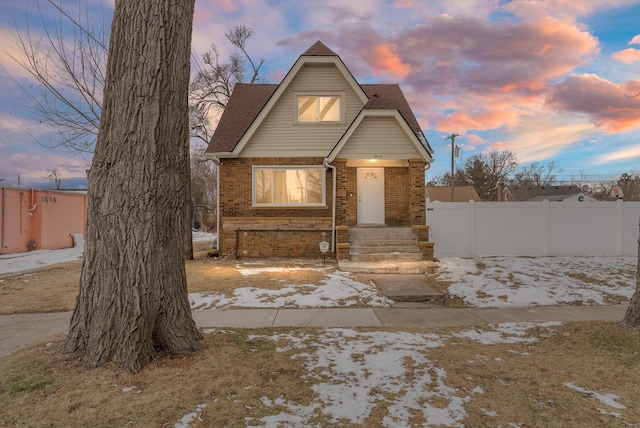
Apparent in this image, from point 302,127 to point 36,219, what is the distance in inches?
561

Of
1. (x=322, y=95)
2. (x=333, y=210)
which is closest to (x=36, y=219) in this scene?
(x=333, y=210)

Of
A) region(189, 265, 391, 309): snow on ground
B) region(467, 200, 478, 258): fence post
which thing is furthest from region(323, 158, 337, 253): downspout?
Answer: region(467, 200, 478, 258): fence post

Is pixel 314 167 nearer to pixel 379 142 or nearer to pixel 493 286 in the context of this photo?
pixel 379 142

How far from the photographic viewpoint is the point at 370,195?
13.7m

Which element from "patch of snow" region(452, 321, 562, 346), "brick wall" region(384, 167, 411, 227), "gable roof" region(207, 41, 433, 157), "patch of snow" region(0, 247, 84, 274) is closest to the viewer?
"patch of snow" region(452, 321, 562, 346)

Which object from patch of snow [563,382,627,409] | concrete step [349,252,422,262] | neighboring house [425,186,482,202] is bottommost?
patch of snow [563,382,627,409]

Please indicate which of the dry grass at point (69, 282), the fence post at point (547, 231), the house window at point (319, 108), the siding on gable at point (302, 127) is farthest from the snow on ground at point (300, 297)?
the fence post at point (547, 231)

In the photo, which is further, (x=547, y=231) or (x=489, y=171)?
(x=489, y=171)

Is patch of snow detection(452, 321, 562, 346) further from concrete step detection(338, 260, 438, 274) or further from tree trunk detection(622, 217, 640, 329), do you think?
concrete step detection(338, 260, 438, 274)

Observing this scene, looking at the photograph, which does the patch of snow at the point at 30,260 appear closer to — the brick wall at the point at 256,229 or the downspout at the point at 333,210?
the brick wall at the point at 256,229

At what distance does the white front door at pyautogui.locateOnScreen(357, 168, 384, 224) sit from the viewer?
1366cm

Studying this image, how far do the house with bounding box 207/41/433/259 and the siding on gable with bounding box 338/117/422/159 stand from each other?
3 cm

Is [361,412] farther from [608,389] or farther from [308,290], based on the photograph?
[308,290]

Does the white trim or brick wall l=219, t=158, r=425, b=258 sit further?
the white trim
